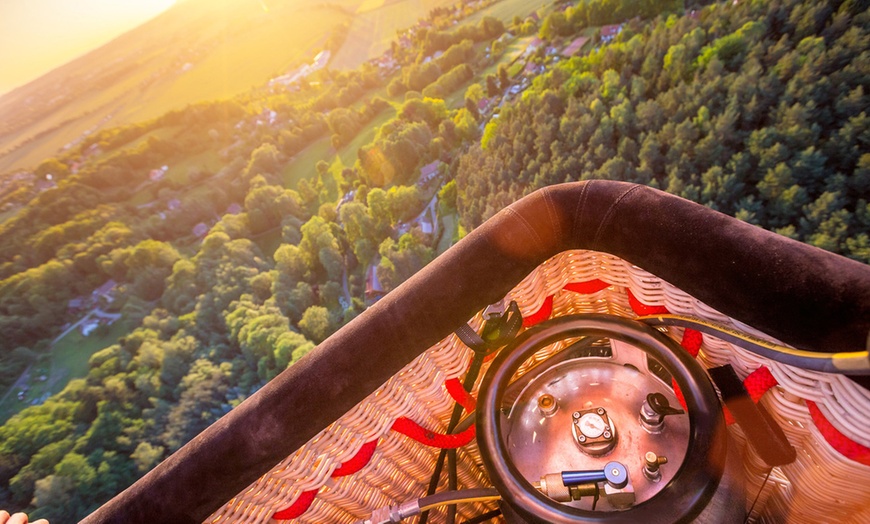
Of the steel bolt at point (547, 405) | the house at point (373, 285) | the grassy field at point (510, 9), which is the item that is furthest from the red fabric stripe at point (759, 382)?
the grassy field at point (510, 9)

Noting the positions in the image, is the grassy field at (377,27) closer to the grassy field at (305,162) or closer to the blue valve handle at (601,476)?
the grassy field at (305,162)

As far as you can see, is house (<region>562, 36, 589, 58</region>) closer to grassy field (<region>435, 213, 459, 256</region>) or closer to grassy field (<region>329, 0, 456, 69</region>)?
grassy field (<region>435, 213, 459, 256</region>)

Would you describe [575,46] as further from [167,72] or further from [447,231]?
[167,72]

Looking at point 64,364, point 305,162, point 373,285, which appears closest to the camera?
point 373,285

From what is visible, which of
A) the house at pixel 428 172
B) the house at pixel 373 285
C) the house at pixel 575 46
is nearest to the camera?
the house at pixel 373 285

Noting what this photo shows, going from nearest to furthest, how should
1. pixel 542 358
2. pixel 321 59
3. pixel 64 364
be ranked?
1. pixel 542 358
2. pixel 64 364
3. pixel 321 59

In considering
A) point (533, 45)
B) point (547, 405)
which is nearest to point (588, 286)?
point (547, 405)
